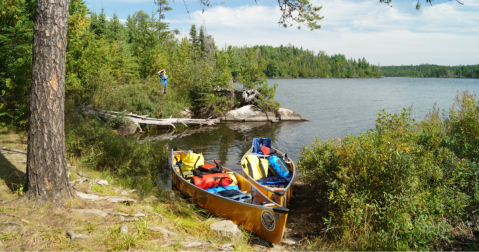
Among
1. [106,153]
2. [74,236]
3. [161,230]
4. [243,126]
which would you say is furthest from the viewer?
[243,126]

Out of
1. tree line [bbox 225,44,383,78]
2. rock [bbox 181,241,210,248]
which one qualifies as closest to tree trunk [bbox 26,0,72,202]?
rock [bbox 181,241,210,248]

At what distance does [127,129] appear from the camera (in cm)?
1602

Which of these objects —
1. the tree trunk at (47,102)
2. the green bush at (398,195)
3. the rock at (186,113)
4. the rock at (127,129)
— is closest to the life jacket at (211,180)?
the green bush at (398,195)

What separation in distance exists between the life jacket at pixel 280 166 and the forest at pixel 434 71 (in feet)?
446

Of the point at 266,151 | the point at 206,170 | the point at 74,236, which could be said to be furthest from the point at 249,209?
the point at 266,151

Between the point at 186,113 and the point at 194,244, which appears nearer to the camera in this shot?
the point at 194,244

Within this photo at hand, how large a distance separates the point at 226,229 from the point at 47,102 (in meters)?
3.78

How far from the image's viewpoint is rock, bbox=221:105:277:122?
899 inches

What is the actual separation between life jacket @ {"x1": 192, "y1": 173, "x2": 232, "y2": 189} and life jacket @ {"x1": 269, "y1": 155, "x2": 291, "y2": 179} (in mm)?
1909

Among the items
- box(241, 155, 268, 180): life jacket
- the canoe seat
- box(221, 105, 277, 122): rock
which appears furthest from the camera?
box(221, 105, 277, 122): rock

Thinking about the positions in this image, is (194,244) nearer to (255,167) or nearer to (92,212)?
(92,212)

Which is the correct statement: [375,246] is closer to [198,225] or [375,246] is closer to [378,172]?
[378,172]

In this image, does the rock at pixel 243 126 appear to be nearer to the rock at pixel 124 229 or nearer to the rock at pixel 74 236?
the rock at pixel 124 229

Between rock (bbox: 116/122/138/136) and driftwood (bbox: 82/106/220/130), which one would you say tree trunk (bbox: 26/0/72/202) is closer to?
driftwood (bbox: 82/106/220/130)
